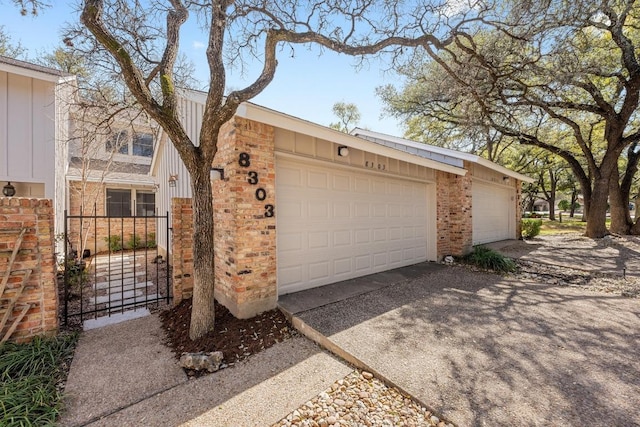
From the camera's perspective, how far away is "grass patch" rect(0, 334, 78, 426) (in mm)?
2205

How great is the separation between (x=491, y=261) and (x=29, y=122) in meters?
11.4

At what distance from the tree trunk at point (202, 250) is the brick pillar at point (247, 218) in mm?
405

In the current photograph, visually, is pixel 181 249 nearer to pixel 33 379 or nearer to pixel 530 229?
pixel 33 379

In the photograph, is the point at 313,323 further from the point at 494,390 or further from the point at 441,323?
the point at 494,390

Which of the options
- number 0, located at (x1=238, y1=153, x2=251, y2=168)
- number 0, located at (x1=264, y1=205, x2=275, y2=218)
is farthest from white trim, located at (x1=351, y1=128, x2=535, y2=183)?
number 0, located at (x1=238, y1=153, x2=251, y2=168)

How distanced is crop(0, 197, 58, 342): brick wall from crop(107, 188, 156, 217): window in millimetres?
7892

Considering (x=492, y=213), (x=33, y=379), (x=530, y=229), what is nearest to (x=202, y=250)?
(x=33, y=379)

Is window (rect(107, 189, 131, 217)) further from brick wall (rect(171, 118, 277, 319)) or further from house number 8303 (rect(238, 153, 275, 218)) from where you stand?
house number 8303 (rect(238, 153, 275, 218))

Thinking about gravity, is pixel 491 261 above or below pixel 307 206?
below

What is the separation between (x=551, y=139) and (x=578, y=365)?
57.1 feet

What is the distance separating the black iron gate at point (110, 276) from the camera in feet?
13.9

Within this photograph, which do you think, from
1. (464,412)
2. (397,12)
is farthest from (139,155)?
(464,412)

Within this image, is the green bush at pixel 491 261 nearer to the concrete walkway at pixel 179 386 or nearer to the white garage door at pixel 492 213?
the white garage door at pixel 492 213

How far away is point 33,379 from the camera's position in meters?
2.58
